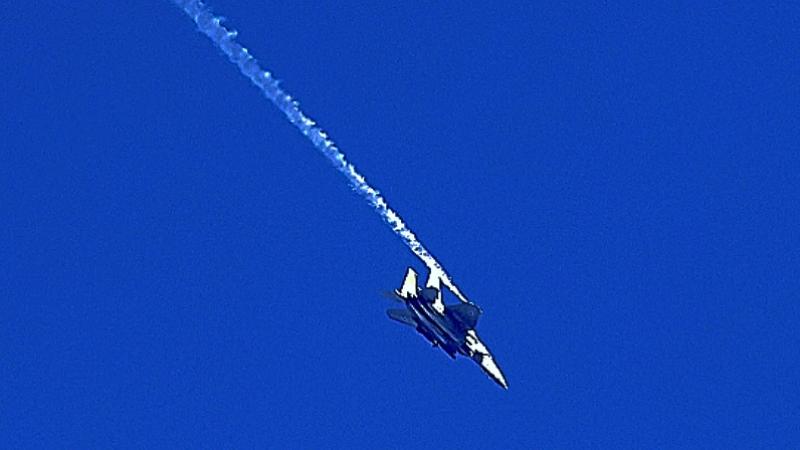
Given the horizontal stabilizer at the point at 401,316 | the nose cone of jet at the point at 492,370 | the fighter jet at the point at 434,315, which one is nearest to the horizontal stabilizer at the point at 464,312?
the fighter jet at the point at 434,315

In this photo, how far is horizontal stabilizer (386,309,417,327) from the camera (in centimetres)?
10400

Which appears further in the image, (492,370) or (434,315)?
(492,370)

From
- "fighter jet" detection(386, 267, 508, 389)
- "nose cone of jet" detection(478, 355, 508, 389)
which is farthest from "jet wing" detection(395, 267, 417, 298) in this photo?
"nose cone of jet" detection(478, 355, 508, 389)

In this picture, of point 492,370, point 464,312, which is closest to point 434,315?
point 464,312

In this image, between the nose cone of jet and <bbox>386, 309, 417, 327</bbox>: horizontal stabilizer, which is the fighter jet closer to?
<bbox>386, 309, 417, 327</bbox>: horizontal stabilizer

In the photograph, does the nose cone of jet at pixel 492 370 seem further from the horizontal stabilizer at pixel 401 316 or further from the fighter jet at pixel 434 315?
the horizontal stabilizer at pixel 401 316

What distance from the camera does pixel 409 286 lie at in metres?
103

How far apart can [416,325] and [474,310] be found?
3.05 meters

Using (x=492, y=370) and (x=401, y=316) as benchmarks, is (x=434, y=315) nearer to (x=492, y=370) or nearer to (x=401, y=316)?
(x=401, y=316)

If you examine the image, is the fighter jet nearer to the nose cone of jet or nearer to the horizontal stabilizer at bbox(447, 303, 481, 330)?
the horizontal stabilizer at bbox(447, 303, 481, 330)

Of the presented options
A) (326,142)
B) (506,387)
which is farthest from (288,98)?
(506,387)

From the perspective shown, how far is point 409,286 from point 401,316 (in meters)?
1.90

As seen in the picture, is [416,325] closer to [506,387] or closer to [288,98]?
[506,387]

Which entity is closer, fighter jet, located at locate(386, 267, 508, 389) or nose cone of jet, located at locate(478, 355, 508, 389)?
fighter jet, located at locate(386, 267, 508, 389)
